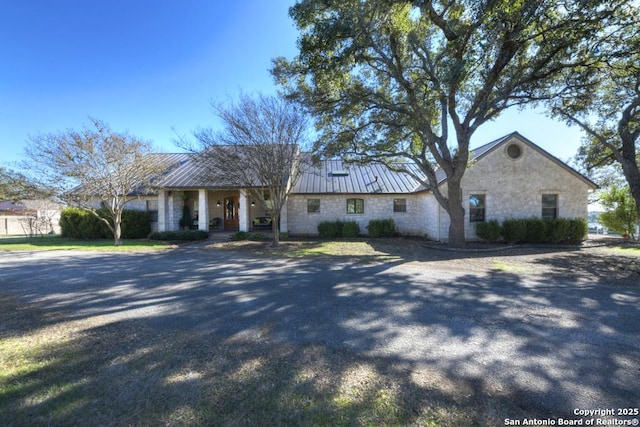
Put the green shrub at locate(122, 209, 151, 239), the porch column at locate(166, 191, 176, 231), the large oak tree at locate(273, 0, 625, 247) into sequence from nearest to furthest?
the large oak tree at locate(273, 0, 625, 247) < the green shrub at locate(122, 209, 151, 239) < the porch column at locate(166, 191, 176, 231)

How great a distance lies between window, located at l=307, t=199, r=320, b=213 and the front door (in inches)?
243

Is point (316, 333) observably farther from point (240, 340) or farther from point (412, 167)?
point (412, 167)

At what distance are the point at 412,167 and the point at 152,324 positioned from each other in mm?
18250

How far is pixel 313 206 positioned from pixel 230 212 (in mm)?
7133

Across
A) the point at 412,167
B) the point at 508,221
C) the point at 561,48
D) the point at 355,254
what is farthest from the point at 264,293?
the point at 412,167

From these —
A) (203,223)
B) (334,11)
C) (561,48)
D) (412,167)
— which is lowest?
(203,223)

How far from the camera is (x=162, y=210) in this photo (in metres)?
17.4

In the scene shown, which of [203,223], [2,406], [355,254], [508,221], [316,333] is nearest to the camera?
[2,406]

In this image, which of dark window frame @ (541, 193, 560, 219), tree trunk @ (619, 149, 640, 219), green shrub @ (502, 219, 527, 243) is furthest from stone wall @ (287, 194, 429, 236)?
tree trunk @ (619, 149, 640, 219)

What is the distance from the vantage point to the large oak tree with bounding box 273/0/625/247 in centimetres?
830

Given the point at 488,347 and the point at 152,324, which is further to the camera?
the point at 152,324

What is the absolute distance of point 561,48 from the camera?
8812mm

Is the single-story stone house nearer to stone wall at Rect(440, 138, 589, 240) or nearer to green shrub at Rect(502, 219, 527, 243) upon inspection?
stone wall at Rect(440, 138, 589, 240)

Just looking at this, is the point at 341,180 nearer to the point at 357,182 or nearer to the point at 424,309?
the point at 357,182
